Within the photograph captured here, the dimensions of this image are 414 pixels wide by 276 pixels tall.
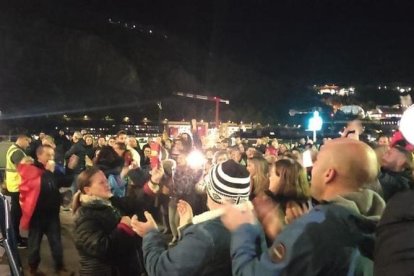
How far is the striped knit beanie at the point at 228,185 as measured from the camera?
9.39 ft

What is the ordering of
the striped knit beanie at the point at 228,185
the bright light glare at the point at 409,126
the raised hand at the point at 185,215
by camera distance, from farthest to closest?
the raised hand at the point at 185,215
the striped knit beanie at the point at 228,185
the bright light glare at the point at 409,126

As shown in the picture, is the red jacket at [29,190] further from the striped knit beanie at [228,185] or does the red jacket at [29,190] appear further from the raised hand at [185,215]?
the striped knit beanie at [228,185]

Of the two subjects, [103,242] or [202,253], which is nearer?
[202,253]

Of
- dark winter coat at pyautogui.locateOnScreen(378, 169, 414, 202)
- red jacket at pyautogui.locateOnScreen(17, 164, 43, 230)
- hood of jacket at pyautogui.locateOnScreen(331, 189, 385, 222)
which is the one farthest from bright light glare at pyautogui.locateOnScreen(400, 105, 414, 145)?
red jacket at pyautogui.locateOnScreen(17, 164, 43, 230)

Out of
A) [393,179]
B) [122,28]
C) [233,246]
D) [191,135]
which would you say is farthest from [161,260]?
[122,28]

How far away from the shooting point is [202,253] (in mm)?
2703

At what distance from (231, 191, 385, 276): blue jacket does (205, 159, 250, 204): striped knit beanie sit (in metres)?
0.47

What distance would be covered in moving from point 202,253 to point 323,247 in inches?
27.3

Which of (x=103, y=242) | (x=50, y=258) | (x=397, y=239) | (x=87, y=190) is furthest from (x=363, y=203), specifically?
(x=50, y=258)

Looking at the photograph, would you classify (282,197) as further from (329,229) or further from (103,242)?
(329,229)

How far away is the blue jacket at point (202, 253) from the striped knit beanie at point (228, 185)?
0.14m

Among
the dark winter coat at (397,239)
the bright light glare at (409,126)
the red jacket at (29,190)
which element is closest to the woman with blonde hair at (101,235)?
the bright light glare at (409,126)

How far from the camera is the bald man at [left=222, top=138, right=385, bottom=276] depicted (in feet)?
7.34

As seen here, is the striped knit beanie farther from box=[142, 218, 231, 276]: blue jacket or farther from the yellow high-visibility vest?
the yellow high-visibility vest
